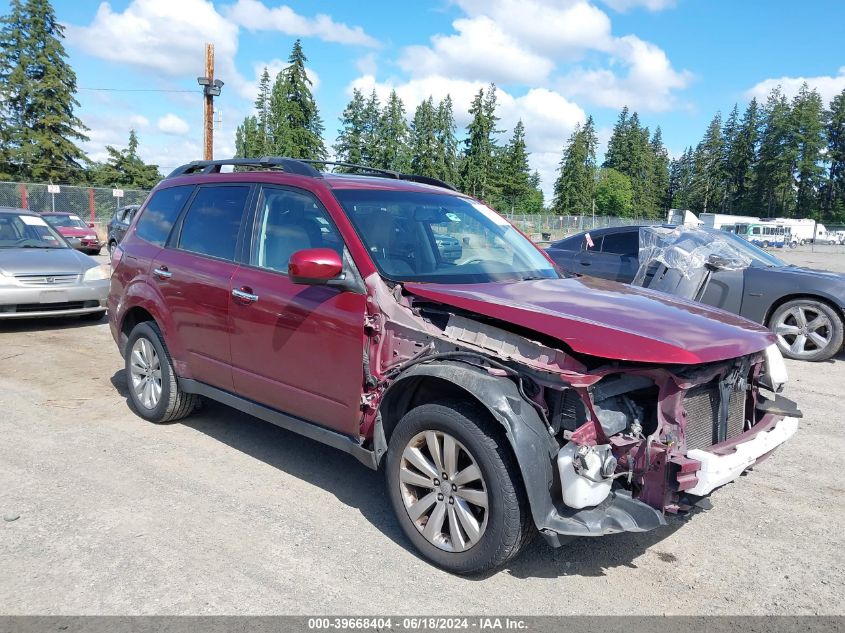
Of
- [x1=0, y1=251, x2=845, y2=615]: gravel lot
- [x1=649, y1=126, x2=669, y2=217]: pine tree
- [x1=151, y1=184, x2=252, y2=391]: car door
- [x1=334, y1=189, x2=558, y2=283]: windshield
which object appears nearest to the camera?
[x1=0, y1=251, x2=845, y2=615]: gravel lot

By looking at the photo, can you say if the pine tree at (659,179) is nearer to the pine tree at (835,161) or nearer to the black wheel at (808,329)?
the pine tree at (835,161)

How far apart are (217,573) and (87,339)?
250 inches

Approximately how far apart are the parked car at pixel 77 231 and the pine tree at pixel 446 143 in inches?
2042

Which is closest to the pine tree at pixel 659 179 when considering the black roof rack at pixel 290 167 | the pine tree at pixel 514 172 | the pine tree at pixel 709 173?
the pine tree at pixel 709 173

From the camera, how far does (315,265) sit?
11.2 ft

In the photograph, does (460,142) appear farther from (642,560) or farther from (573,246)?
(642,560)

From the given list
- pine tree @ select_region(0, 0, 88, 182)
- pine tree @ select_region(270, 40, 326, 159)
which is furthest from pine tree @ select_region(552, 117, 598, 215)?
pine tree @ select_region(0, 0, 88, 182)

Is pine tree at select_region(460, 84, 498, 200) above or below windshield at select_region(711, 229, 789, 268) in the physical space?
above

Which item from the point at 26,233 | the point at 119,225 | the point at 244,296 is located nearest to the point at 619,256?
the point at 244,296

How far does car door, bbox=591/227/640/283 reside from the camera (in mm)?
9258

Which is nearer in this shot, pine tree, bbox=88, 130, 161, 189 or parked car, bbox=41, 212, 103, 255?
parked car, bbox=41, 212, 103, 255

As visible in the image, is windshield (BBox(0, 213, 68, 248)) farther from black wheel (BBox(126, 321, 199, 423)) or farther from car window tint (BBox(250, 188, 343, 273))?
car window tint (BBox(250, 188, 343, 273))

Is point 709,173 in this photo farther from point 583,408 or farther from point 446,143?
point 583,408

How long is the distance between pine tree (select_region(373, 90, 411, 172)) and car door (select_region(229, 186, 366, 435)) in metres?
70.6
